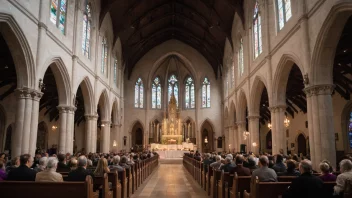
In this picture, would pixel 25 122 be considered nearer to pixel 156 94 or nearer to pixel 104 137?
pixel 104 137

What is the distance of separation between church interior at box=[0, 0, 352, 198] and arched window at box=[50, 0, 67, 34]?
11cm

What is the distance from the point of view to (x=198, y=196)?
10594 mm

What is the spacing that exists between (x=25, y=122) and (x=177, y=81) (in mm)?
30112

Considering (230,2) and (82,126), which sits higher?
(230,2)

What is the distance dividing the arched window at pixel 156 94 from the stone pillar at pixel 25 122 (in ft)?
90.1

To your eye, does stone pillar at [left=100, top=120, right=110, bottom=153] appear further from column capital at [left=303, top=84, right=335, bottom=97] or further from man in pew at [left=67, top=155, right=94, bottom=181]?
man in pew at [left=67, top=155, right=94, bottom=181]

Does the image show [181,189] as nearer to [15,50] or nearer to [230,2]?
[15,50]

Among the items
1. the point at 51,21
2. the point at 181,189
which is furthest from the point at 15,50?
the point at 181,189

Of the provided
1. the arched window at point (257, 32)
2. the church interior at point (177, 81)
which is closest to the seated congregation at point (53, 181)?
the church interior at point (177, 81)

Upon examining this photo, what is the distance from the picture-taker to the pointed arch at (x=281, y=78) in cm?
1620

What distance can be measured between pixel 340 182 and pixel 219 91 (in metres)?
34.9

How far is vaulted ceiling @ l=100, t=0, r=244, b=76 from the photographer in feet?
90.0

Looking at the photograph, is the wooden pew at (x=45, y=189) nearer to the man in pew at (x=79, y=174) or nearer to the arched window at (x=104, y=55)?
the man in pew at (x=79, y=174)

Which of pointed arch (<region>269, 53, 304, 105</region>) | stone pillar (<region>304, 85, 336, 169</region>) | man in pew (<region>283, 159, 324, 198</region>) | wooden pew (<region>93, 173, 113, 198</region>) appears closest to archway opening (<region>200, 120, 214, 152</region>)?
pointed arch (<region>269, 53, 304, 105</region>)
